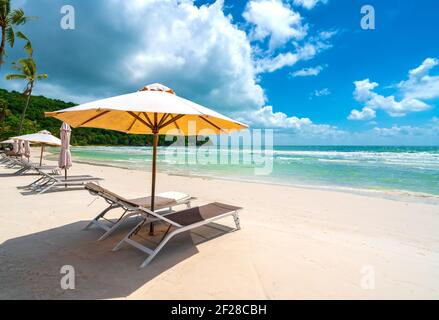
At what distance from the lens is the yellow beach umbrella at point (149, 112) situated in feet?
8.91

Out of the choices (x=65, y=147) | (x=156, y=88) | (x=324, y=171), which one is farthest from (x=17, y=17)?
(x=324, y=171)

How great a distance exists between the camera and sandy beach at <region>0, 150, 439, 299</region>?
8.33ft

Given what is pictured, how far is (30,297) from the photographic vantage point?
2.35m

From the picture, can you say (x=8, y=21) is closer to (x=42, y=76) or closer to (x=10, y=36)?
(x=10, y=36)

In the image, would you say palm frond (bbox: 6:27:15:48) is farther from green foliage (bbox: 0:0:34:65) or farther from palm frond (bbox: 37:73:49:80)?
palm frond (bbox: 37:73:49:80)

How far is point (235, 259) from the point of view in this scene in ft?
10.6

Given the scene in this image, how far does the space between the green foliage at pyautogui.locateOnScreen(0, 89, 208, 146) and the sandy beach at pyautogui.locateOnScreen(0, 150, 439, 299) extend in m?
25.9

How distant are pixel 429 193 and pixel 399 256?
8215mm

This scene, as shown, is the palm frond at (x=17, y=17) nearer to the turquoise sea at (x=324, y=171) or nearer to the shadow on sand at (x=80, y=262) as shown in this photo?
the turquoise sea at (x=324, y=171)

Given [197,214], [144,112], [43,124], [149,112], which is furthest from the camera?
[43,124]

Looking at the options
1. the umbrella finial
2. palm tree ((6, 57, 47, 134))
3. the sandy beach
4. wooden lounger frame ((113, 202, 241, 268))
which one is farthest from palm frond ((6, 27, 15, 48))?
wooden lounger frame ((113, 202, 241, 268))

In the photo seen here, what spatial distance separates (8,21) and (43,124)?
3799 centimetres
